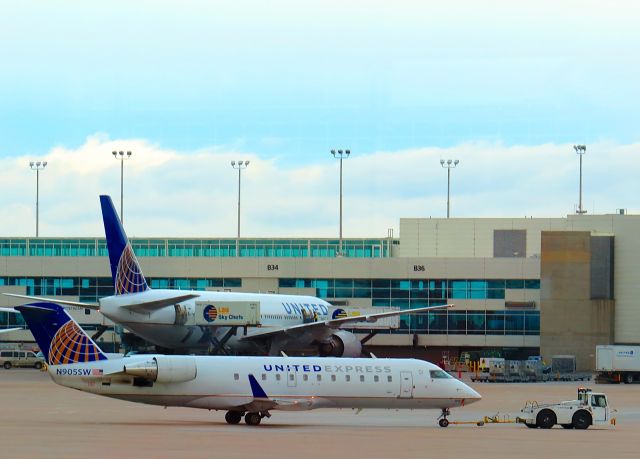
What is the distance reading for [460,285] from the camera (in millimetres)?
106250

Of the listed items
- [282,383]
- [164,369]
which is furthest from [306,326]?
[164,369]

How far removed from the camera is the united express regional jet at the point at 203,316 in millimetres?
74938

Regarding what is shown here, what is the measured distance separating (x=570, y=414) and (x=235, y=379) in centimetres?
1180

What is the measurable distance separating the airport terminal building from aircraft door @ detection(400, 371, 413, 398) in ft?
183

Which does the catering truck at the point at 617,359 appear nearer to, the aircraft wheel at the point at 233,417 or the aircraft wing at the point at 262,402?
the aircraft wing at the point at 262,402

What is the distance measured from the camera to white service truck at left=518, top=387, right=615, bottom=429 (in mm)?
46500

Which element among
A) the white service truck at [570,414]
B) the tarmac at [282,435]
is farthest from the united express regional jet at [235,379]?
the white service truck at [570,414]

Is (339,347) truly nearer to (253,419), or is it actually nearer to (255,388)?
(253,419)

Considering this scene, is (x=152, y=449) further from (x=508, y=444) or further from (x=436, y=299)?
(x=436, y=299)

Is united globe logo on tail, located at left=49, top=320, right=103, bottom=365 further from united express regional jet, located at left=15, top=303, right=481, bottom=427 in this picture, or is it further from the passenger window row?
the passenger window row

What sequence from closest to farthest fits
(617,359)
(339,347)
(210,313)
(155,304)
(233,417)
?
(233,417)
(155,304)
(210,313)
(339,347)
(617,359)

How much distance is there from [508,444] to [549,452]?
281cm

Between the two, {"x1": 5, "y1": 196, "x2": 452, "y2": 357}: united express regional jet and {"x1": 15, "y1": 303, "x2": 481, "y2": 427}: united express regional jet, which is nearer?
{"x1": 15, "y1": 303, "x2": 481, "y2": 427}: united express regional jet

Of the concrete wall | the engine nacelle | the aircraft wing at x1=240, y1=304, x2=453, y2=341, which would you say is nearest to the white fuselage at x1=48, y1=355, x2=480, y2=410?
the aircraft wing at x1=240, y1=304, x2=453, y2=341
